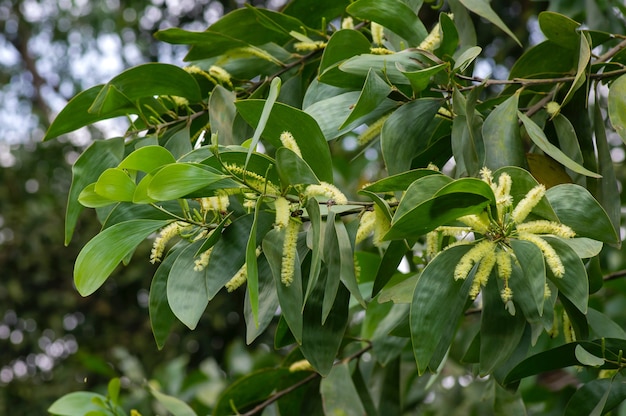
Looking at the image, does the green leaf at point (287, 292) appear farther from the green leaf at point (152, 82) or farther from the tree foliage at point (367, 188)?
the green leaf at point (152, 82)

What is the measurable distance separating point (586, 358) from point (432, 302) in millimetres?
187

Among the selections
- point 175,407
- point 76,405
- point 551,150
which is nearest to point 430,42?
point 551,150

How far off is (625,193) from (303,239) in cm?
149

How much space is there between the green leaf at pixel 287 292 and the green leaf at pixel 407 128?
0.16 m

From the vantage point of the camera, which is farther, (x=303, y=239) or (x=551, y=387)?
(x=551, y=387)

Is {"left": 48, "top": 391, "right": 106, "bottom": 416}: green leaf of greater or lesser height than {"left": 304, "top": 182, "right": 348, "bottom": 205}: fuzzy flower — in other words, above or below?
below

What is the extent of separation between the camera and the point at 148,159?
0.66 meters

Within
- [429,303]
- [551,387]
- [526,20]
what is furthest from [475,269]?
[526,20]

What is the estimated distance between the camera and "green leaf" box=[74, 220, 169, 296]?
707mm

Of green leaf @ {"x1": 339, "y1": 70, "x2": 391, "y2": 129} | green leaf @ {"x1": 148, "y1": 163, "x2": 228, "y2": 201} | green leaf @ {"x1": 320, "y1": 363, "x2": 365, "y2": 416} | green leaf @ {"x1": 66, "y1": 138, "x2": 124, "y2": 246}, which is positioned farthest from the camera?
green leaf @ {"x1": 320, "y1": 363, "x2": 365, "y2": 416}

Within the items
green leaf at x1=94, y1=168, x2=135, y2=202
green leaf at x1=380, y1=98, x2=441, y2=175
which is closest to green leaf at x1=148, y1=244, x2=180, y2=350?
green leaf at x1=94, y1=168, x2=135, y2=202

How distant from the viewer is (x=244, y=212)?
764 mm

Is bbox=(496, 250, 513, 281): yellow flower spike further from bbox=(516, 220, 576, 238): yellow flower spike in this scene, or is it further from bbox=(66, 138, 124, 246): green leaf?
bbox=(66, 138, 124, 246): green leaf

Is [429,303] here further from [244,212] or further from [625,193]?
[625,193]
